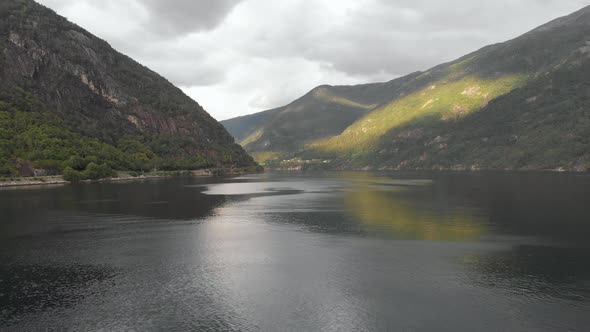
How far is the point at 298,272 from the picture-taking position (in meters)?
42.5


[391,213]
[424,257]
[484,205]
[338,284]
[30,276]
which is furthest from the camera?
[484,205]

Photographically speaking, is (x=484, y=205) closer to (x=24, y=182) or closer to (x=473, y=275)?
(x=473, y=275)

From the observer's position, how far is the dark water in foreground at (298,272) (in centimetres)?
3048

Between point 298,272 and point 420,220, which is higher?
point 298,272

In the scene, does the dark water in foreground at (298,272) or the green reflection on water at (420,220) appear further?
the green reflection on water at (420,220)

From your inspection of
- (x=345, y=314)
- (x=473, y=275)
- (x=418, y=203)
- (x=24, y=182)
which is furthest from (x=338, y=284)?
(x=24, y=182)

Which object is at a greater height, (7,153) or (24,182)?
(7,153)

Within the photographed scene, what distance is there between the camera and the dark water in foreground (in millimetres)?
30484

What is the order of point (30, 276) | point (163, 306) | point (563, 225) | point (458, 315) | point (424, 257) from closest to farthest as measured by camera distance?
point (458, 315) → point (163, 306) → point (30, 276) → point (424, 257) → point (563, 225)

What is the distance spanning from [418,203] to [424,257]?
5979 cm

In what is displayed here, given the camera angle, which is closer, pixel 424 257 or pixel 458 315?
pixel 458 315

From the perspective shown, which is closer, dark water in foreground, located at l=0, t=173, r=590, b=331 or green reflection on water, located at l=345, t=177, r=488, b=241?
dark water in foreground, located at l=0, t=173, r=590, b=331

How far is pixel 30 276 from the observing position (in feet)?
136

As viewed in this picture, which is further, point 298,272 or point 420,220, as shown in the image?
point 420,220
